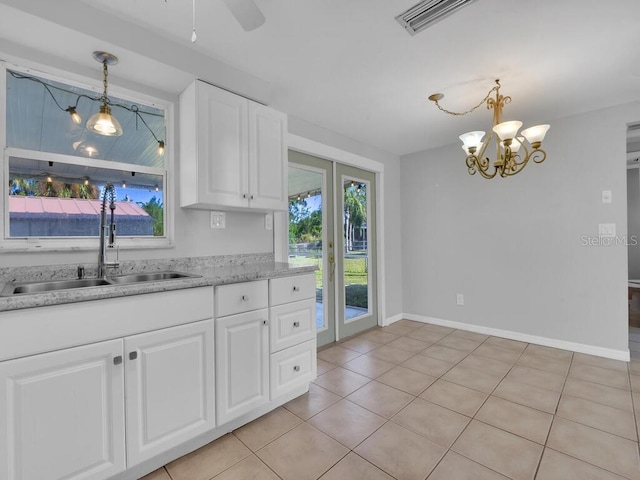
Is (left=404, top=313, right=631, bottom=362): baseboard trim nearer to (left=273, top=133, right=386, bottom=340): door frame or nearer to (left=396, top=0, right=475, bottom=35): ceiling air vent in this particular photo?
(left=273, top=133, right=386, bottom=340): door frame

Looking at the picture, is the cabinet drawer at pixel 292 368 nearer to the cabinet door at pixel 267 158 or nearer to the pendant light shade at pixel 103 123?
the cabinet door at pixel 267 158

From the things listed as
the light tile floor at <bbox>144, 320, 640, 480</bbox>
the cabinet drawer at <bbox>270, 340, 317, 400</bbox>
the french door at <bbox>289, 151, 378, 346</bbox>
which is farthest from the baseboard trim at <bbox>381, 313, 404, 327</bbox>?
the cabinet drawer at <bbox>270, 340, 317, 400</bbox>

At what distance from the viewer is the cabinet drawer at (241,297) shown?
1.70m

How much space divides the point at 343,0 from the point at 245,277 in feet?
5.01

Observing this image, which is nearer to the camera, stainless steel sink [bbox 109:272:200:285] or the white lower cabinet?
the white lower cabinet

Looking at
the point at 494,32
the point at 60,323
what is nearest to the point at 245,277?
the point at 60,323

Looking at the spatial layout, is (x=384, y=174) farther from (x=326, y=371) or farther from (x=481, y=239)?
(x=326, y=371)

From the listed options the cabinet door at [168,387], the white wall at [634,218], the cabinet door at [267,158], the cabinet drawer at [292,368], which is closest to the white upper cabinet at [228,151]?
the cabinet door at [267,158]

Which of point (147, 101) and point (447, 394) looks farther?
point (447, 394)

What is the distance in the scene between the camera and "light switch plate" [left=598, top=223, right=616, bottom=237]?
109 inches

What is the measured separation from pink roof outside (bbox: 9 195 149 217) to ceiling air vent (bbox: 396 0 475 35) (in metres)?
1.94

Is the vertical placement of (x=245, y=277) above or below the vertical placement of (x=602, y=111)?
below

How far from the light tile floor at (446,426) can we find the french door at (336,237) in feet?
2.07

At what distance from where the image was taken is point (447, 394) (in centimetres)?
222
